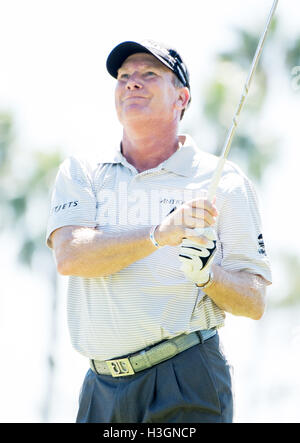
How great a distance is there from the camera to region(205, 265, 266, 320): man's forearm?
5.34 m

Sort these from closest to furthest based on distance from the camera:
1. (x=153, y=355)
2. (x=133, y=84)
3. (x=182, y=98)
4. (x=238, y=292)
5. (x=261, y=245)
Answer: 1. (x=153, y=355)
2. (x=238, y=292)
3. (x=261, y=245)
4. (x=133, y=84)
5. (x=182, y=98)

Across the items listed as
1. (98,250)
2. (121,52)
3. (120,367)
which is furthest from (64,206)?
(121,52)

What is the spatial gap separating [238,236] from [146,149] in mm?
807

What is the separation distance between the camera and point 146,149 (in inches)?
235

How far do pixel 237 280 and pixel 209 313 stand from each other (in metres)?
0.24

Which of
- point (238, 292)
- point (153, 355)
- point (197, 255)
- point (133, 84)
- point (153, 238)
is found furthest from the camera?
point (133, 84)

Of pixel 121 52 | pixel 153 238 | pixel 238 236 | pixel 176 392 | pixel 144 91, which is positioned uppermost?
pixel 121 52

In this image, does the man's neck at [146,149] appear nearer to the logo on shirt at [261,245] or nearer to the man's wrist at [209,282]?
the logo on shirt at [261,245]

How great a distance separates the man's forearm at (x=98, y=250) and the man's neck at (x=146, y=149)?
0.64 m

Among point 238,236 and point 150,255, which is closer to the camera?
point 150,255

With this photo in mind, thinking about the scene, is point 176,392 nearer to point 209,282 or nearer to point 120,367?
point 120,367
